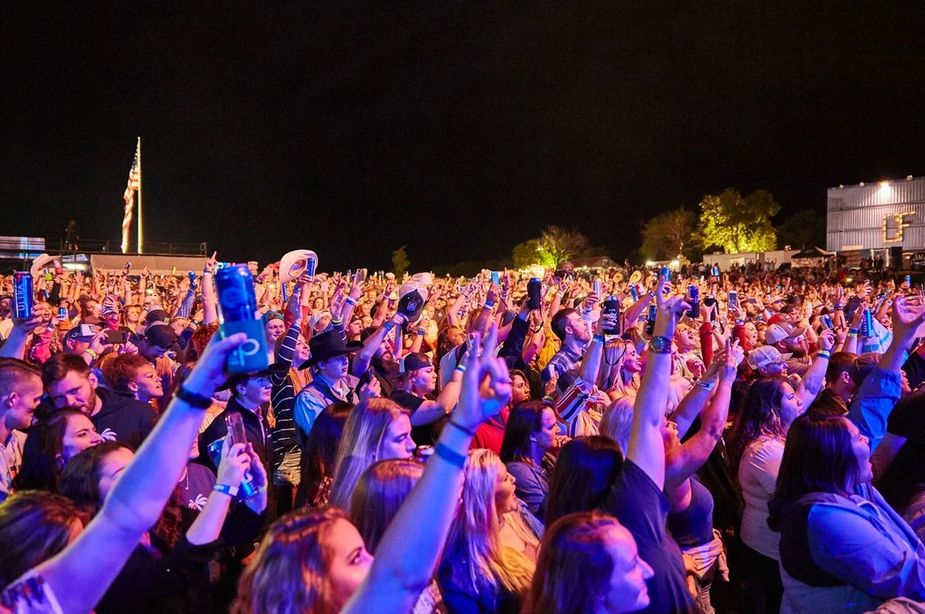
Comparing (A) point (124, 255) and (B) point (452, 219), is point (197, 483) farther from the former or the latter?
(B) point (452, 219)

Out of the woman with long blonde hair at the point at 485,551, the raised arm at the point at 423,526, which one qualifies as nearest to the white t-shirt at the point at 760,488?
the woman with long blonde hair at the point at 485,551

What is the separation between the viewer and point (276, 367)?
5453mm

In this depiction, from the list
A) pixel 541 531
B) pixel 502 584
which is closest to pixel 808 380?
pixel 541 531

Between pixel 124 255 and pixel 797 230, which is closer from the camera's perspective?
pixel 124 255

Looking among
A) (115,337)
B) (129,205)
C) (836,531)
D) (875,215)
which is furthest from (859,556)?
(875,215)

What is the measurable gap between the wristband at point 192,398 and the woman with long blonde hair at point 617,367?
4.87m

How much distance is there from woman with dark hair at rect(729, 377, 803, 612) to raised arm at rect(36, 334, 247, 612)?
279 centimetres

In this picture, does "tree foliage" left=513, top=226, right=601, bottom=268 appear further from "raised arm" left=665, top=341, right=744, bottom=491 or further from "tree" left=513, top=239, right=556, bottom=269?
"raised arm" left=665, top=341, right=744, bottom=491

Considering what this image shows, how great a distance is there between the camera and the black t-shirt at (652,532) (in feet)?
8.50

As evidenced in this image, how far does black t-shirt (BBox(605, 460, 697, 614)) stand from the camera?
2.59m

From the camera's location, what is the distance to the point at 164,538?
307 centimetres

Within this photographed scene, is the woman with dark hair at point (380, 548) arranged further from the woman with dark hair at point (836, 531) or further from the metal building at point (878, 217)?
the metal building at point (878, 217)

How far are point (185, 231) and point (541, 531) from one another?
87447 mm

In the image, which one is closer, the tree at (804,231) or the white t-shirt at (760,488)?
the white t-shirt at (760,488)
